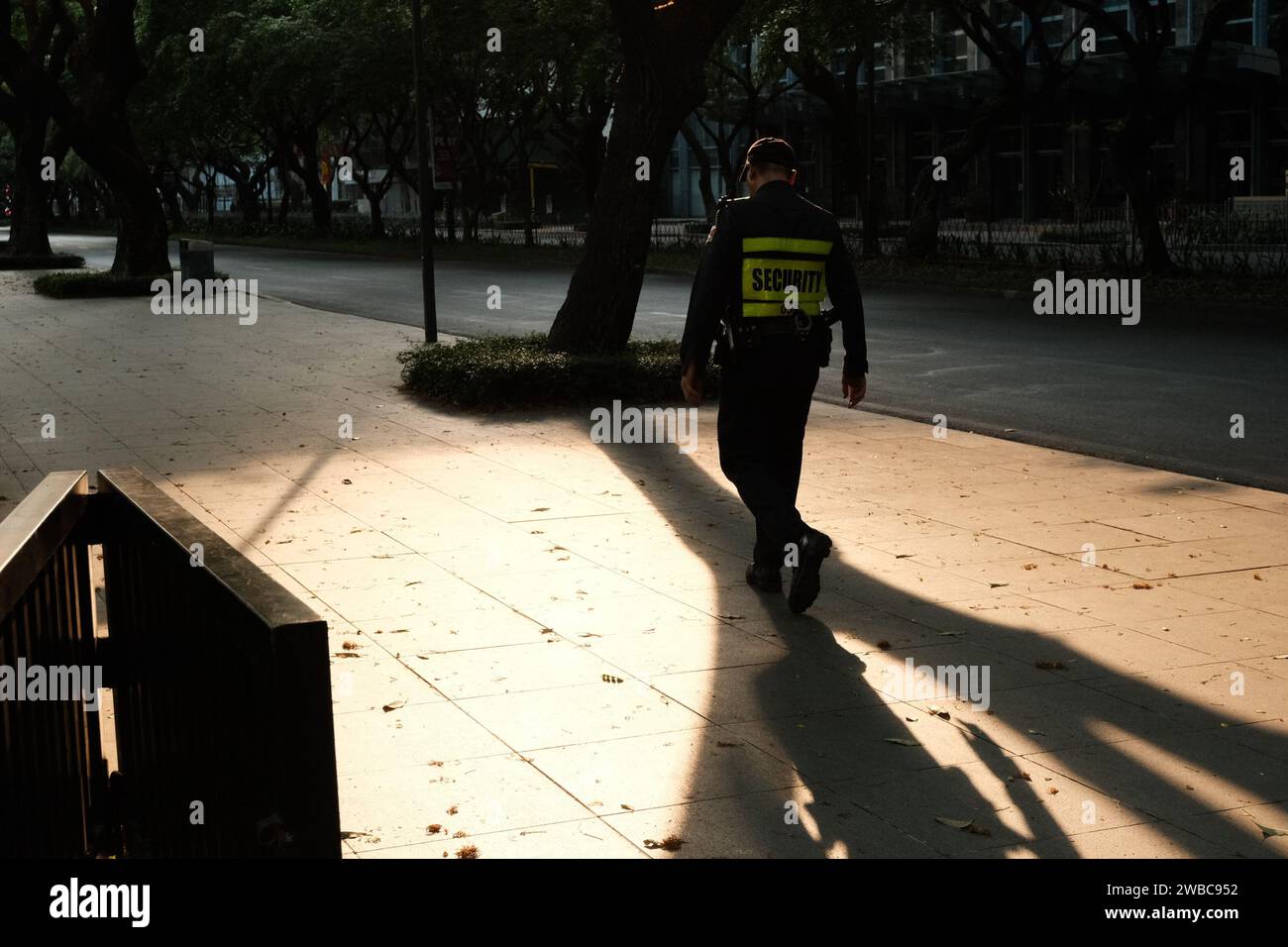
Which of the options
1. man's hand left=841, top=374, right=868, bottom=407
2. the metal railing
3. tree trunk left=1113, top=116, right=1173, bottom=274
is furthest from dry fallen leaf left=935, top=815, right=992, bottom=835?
tree trunk left=1113, top=116, right=1173, bottom=274

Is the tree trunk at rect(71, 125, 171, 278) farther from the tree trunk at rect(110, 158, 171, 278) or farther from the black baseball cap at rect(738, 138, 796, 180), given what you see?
the black baseball cap at rect(738, 138, 796, 180)

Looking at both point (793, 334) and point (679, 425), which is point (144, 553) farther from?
point (679, 425)

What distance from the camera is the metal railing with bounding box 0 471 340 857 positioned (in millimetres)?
2764

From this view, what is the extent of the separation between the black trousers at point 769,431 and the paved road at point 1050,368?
13.0 ft

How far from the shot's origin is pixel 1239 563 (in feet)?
24.2

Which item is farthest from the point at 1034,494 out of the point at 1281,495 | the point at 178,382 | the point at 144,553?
the point at 178,382

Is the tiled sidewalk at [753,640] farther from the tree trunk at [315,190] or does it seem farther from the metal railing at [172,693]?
the tree trunk at [315,190]

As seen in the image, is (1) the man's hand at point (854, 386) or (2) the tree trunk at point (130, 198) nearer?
(1) the man's hand at point (854, 386)

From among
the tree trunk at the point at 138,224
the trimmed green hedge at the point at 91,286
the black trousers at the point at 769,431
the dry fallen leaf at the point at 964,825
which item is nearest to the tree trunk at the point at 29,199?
the tree trunk at the point at 138,224

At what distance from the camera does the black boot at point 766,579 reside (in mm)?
6941

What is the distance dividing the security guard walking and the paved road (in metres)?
3.96

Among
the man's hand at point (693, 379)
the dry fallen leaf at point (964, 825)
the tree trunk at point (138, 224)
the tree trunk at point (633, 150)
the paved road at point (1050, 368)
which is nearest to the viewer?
the dry fallen leaf at point (964, 825)

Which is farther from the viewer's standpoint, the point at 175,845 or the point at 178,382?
the point at 178,382
